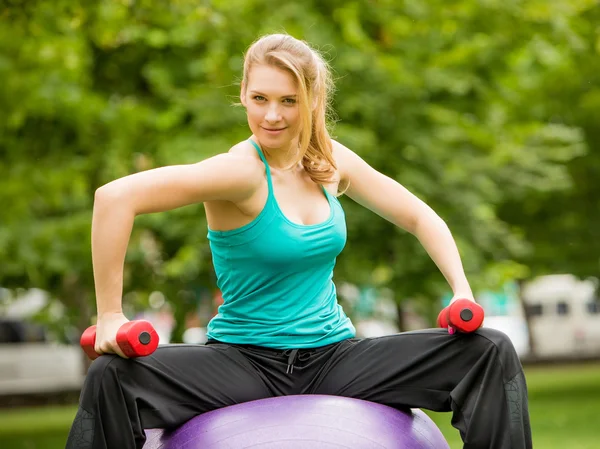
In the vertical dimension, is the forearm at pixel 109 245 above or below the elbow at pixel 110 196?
below

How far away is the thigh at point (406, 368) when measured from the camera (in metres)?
3.68

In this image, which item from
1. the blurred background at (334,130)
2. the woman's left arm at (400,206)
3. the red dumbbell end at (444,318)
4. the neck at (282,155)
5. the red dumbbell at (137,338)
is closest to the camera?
the red dumbbell at (137,338)

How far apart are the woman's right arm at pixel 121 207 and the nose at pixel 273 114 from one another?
339 millimetres

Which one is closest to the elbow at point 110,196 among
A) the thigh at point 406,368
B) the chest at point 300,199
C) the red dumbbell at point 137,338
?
the red dumbbell at point 137,338

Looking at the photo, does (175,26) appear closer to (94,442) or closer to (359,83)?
(359,83)

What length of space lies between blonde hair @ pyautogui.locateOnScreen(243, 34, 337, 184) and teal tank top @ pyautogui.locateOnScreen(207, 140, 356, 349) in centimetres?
19

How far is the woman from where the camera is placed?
3445 mm

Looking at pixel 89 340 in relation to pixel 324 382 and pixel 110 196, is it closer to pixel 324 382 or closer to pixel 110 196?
pixel 110 196

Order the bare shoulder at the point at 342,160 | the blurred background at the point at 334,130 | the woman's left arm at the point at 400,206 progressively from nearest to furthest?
1. the woman's left arm at the point at 400,206
2. the bare shoulder at the point at 342,160
3. the blurred background at the point at 334,130

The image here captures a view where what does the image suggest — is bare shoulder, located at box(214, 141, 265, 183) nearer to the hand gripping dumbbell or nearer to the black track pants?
the black track pants

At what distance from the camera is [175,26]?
39.9 ft

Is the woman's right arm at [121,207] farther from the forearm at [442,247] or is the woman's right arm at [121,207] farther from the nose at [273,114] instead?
the forearm at [442,247]

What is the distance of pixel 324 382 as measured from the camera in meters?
3.83

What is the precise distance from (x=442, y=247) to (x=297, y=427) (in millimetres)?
993
